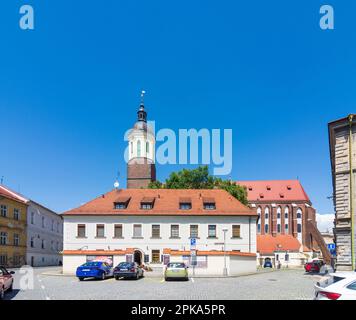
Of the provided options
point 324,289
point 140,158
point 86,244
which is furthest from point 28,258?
point 324,289

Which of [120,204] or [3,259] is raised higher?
[120,204]

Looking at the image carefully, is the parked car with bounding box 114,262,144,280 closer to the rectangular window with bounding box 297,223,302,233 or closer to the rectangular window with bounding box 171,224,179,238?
the rectangular window with bounding box 171,224,179,238

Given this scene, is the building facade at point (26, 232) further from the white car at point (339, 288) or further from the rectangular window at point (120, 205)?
the white car at point (339, 288)

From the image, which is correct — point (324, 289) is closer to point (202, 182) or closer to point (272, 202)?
point (202, 182)

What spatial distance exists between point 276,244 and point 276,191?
2150 cm

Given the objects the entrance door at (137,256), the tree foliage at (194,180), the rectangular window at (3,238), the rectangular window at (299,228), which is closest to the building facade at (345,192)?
the entrance door at (137,256)

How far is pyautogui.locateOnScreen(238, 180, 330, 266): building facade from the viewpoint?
308 ft

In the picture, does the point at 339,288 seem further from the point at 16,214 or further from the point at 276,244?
the point at 276,244

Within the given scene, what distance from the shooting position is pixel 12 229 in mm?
51969

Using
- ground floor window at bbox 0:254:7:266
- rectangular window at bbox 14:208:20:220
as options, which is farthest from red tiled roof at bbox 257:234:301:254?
ground floor window at bbox 0:254:7:266

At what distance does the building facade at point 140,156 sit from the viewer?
8606 centimetres

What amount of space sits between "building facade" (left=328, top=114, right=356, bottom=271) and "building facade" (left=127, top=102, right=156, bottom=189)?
187 ft

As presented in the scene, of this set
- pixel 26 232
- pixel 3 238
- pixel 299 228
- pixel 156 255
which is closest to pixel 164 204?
pixel 156 255
